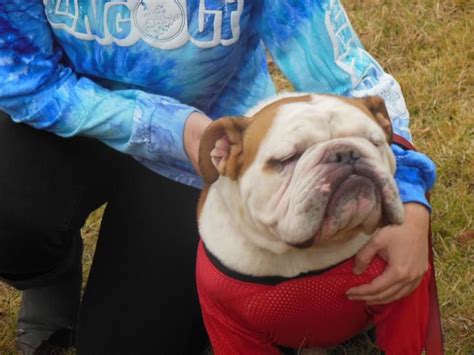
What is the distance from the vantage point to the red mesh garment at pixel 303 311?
1.79 metres

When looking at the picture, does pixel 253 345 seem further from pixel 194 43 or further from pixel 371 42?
pixel 371 42

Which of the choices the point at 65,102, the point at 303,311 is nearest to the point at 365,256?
the point at 303,311

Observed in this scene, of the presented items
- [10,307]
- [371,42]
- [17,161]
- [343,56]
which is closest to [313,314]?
[343,56]

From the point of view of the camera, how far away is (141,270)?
2.19 m

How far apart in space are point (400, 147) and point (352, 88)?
0.17 metres

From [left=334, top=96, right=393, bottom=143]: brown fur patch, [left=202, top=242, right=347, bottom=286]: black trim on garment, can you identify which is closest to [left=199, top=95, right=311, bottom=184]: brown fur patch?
[left=334, top=96, right=393, bottom=143]: brown fur patch

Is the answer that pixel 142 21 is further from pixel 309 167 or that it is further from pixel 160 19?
pixel 309 167

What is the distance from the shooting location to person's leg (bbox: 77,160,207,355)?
2180mm

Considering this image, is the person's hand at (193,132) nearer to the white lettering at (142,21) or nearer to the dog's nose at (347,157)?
the white lettering at (142,21)

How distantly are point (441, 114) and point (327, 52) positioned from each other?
1.24 meters

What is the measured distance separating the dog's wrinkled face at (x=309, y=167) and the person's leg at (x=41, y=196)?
1.62 feet

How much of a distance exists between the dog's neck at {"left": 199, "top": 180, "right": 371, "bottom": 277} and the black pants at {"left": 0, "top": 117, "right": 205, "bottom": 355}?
35 cm

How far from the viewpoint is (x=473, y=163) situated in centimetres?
278

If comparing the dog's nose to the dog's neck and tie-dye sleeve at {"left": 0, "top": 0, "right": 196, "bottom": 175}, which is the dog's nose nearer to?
the dog's neck
